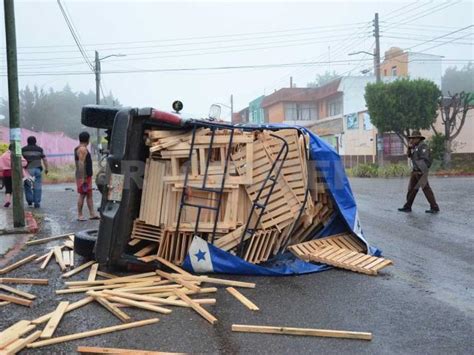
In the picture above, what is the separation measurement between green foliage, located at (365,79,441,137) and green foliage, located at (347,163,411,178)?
2.24 m

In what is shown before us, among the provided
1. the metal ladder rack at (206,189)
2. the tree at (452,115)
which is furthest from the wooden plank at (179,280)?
the tree at (452,115)

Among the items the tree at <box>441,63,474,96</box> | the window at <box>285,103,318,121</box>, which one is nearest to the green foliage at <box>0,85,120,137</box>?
the window at <box>285,103,318,121</box>

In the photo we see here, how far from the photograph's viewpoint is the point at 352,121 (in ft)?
128

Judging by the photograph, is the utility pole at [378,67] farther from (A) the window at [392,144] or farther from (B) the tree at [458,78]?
(B) the tree at [458,78]

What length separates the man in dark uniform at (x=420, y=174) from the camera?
38.6ft

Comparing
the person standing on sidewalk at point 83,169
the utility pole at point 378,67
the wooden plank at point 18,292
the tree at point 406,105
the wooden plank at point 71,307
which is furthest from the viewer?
the utility pole at point 378,67

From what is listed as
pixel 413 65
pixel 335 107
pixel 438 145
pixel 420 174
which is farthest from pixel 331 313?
pixel 335 107

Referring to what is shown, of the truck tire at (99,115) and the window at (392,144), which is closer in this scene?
the truck tire at (99,115)

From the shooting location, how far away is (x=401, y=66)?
51.6 m

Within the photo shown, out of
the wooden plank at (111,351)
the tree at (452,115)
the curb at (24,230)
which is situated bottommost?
the wooden plank at (111,351)

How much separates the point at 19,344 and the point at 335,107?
53.0m

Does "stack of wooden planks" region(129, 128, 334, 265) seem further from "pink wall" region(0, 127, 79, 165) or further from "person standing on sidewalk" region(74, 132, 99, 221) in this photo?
"pink wall" region(0, 127, 79, 165)

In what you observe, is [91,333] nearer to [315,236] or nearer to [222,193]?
[222,193]

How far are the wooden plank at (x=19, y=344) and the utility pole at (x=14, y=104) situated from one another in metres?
5.50
